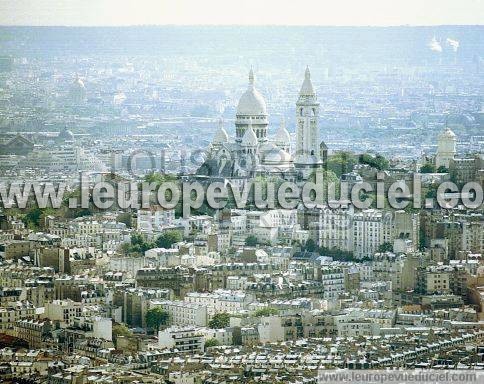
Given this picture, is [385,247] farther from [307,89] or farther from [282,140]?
[282,140]

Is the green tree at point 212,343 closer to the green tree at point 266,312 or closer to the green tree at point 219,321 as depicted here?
the green tree at point 219,321

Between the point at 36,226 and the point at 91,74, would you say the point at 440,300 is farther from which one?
the point at 91,74

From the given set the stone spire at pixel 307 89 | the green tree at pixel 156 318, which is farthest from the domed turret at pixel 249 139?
the green tree at pixel 156 318

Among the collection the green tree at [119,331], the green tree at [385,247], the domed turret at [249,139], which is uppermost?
the domed turret at [249,139]

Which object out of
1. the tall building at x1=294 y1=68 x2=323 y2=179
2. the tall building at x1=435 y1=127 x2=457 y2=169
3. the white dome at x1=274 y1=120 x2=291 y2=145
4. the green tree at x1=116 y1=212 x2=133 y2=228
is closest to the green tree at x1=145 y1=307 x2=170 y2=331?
the green tree at x1=116 y1=212 x2=133 y2=228

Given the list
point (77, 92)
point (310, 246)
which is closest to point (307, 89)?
point (310, 246)

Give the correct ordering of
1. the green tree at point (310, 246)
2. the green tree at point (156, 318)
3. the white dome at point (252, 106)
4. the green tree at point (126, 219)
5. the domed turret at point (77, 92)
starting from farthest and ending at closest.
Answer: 1. the domed turret at point (77, 92)
2. the white dome at point (252, 106)
3. the green tree at point (126, 219)
4. the green tree at point (310, 246)
5. the green tree at point (156, 318)
